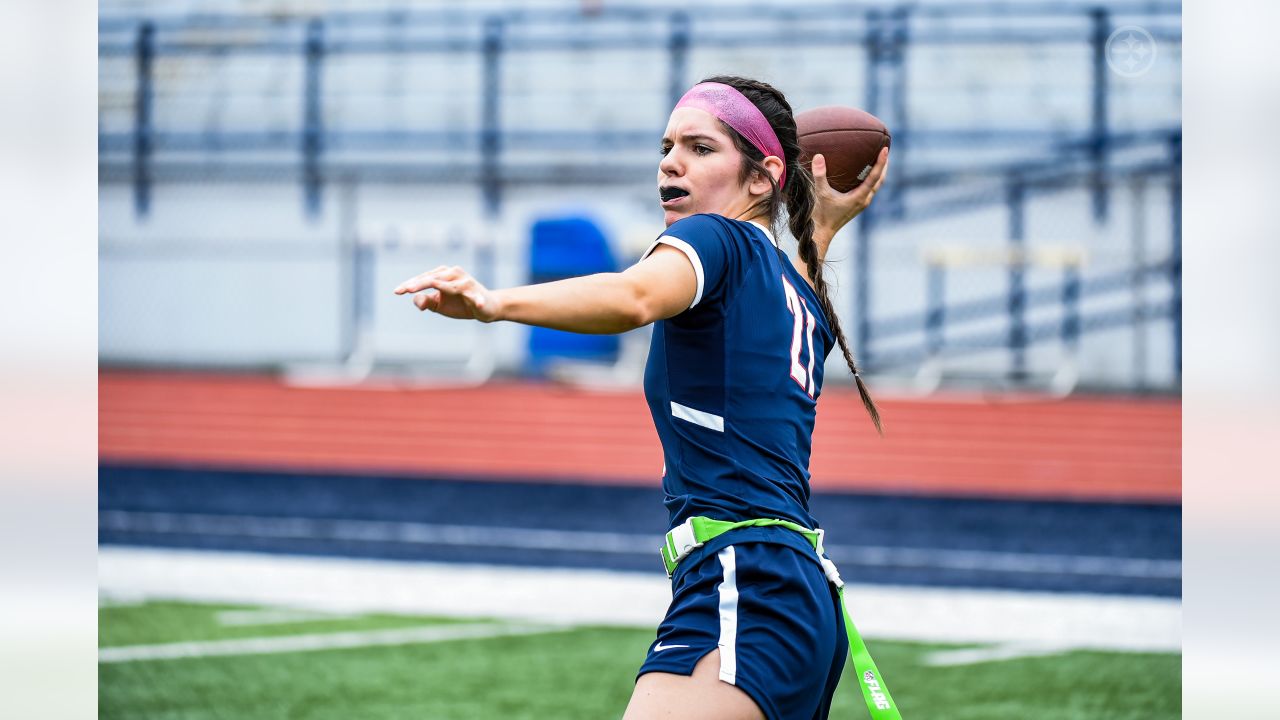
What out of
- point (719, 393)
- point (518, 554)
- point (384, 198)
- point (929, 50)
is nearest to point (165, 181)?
point (384, 198)

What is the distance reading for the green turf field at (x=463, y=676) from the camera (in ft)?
16.3

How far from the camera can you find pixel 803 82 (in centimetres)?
1502

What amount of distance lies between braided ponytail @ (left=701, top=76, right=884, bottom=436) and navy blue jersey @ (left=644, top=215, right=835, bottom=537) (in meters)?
0.14

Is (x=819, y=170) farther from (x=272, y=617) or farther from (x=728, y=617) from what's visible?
(x=272, y=617)

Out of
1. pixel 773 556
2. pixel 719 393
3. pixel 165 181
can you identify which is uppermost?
pixel 165 181

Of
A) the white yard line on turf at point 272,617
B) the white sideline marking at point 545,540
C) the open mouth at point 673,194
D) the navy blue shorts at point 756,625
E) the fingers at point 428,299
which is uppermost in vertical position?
the open mouth at point 673,194

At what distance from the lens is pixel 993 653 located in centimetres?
591

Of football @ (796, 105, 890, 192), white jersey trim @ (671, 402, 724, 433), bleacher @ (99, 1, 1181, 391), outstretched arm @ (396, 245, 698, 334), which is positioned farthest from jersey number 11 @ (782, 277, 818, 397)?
bleacher @ (99, 1, 1181, 391)

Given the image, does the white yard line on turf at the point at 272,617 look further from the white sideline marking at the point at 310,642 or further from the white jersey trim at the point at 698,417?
the white jersey trim at the point at 698,417

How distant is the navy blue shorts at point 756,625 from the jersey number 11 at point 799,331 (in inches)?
11.4

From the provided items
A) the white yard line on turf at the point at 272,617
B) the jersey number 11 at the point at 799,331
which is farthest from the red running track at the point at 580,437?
the jersey number 11 at the point at 799,331
